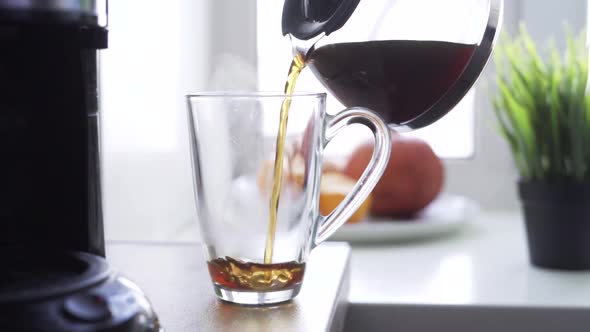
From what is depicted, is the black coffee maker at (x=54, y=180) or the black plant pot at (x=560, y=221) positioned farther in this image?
the black plant pot at (x=560, y=221)

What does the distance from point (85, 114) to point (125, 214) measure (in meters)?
0.48

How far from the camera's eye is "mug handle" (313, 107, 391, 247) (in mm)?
591

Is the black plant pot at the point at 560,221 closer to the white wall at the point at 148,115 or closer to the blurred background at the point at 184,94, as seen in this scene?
the blurred background at the point at 184,94

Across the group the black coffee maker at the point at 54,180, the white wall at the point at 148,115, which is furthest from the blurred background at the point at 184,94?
the black coffee maker at the point at 54,180

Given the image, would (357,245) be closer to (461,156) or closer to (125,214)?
(125,214)

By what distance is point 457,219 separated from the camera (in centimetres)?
123

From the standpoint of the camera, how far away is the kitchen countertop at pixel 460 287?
2.71 feet

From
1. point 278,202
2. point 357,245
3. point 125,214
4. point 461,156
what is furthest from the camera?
point 461,156

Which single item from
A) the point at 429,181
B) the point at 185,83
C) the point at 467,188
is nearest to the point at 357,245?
the point at 429,181

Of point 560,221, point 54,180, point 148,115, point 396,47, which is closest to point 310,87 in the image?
point 148,115

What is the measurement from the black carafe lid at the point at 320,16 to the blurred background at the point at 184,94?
0.03 m

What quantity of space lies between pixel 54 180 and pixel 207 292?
0.19m

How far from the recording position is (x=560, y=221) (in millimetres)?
966

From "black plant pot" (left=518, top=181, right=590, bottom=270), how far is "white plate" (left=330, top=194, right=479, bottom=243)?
202 mm
